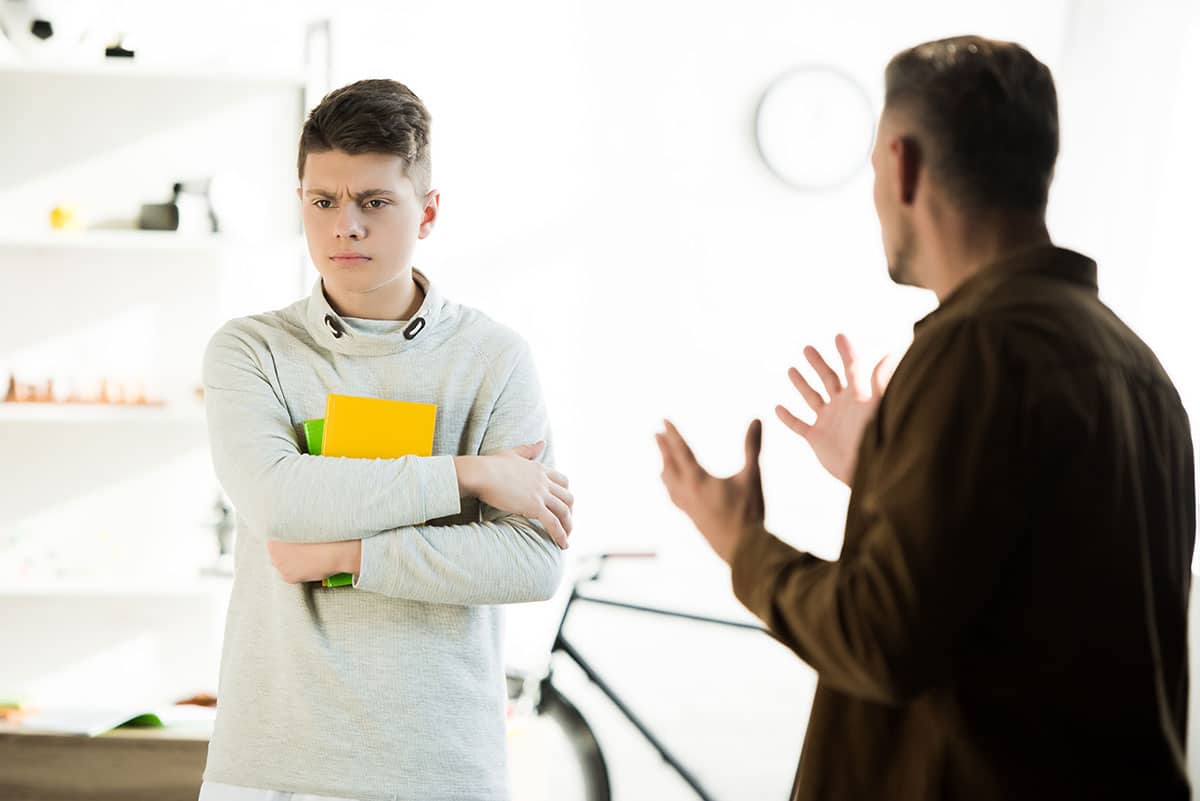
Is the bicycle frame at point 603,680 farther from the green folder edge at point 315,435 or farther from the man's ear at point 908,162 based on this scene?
the man's ear at point 908,162

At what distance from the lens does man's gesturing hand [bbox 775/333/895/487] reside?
4.40 feet

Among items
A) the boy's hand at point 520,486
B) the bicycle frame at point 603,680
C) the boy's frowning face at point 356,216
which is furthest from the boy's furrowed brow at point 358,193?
the bicycle frame at point 603,680

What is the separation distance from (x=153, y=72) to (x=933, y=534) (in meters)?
2.44

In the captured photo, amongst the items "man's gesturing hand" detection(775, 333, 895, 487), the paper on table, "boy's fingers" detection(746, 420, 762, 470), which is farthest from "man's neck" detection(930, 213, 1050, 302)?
the paper on table

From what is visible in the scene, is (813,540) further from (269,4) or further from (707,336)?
(269,4)

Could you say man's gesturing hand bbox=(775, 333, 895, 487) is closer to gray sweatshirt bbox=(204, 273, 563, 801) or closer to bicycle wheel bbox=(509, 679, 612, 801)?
gray sweatshirt bbox=(204, 273, 563, 801)

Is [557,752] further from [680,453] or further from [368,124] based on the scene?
[680,453]

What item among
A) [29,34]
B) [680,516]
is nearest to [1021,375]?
[680,516]

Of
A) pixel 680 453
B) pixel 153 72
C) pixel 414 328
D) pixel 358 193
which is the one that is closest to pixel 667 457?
pixel 680 453

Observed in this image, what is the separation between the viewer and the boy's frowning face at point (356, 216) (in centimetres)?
151

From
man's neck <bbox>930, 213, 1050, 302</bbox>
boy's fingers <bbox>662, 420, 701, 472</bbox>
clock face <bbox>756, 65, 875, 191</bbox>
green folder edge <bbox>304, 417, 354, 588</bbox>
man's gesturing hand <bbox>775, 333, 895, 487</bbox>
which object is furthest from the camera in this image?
clock face <bbox>756, 65, 875, 191</bbox>

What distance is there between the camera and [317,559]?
138 centimetres

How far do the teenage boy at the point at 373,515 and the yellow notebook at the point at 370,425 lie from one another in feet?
0.12

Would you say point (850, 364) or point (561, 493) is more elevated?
point (850, 364)
